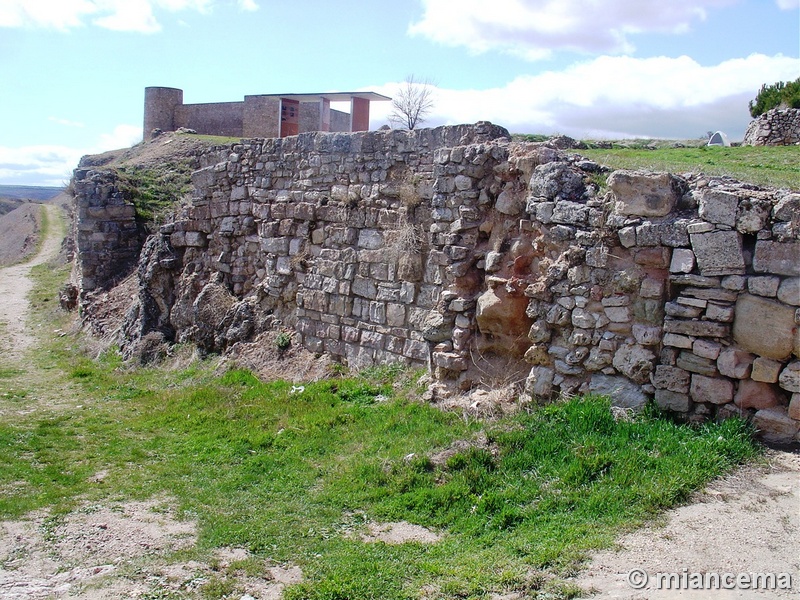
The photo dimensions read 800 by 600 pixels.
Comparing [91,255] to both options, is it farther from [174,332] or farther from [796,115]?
[796,115]

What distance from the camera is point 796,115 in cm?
1645

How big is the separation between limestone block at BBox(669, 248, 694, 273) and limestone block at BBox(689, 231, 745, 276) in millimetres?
55

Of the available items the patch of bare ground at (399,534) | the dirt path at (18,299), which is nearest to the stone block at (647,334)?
the patch of bare ground at (399,534)

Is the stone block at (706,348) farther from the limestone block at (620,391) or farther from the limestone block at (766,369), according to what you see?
the limestone block at (620,391)

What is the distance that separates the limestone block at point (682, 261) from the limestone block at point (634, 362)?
770 mm

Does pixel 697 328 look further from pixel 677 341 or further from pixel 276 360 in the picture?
pixel 276 360

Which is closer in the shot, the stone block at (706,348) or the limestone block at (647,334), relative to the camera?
the stone block at (706,348)

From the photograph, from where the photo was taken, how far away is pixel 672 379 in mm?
6102

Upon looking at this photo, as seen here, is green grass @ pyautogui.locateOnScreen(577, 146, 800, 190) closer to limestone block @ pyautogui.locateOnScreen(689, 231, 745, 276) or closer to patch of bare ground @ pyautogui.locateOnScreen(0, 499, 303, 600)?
limestone block @ pyautogui.locateOnScreen(689, 231, 745, 276)

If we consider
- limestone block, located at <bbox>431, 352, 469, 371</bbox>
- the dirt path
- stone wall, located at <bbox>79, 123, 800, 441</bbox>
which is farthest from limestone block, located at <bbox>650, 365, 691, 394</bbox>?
the dirt path

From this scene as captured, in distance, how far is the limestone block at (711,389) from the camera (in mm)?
5875

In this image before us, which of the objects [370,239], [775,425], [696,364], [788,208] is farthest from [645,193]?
[370,239]

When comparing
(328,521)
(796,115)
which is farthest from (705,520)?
(796,115)

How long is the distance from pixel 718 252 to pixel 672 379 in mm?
1163
